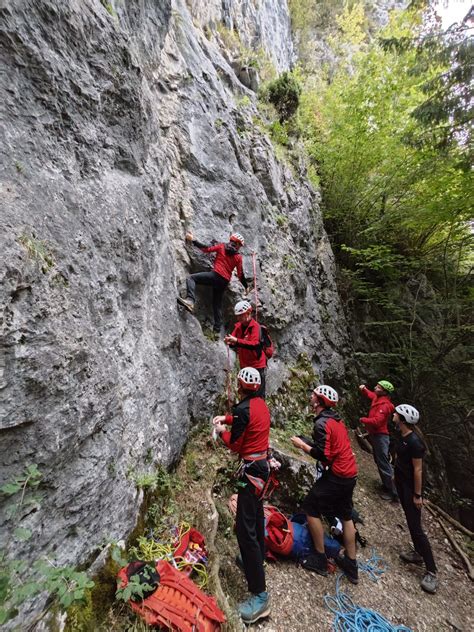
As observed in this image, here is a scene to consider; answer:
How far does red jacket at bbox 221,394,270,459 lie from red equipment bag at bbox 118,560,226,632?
121 cm

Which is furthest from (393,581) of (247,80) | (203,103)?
(247,80)

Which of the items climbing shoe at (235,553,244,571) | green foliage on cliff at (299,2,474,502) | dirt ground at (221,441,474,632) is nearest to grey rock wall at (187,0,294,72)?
green foliage on cliff at (299,2,474,502)

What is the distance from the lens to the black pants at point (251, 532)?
3.35 meters

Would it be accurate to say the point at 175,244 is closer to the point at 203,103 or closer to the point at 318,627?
the point at 203,103

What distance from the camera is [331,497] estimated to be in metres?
4.23

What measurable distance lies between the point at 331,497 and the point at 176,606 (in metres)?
2.39

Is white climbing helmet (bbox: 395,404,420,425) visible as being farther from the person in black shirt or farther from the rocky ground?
the rocky ground

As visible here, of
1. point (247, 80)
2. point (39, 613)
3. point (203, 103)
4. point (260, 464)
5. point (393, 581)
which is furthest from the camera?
point (247, 80)

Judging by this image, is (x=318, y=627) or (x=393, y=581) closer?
(x=318, y=627)

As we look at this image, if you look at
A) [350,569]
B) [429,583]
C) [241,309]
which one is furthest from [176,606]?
[429,583]

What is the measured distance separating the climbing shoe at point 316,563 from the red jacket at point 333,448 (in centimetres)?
118

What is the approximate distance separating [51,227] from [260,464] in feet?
10.1

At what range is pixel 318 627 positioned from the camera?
11.8ft

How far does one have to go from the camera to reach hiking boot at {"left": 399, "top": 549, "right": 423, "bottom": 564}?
5.05 metres
